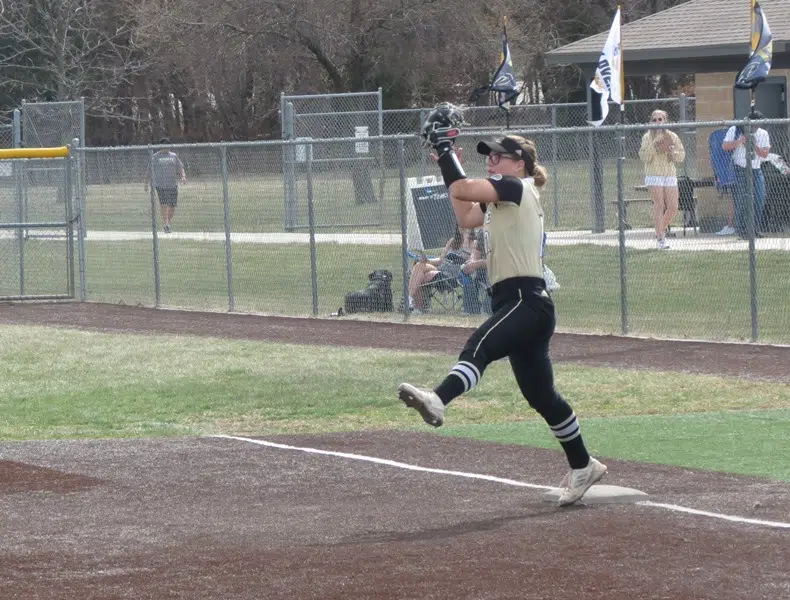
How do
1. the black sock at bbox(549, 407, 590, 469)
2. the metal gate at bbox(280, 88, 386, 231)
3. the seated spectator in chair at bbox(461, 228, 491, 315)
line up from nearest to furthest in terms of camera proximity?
the black sock at bbox(549, 407, 590, 469) → the seated spectator in chair at bbox(461, 228, 491, 315) → the metal gate at bbox(280, 88, 386, 231)

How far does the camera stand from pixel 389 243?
1898cm

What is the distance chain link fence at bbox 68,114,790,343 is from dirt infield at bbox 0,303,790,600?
6411 mm

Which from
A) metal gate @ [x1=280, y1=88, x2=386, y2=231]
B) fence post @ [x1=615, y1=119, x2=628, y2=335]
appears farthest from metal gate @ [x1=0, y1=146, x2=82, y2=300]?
fence post @ [x1=615, y1=119, x2=628, y2=335]

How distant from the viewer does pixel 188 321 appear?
58.9 feet

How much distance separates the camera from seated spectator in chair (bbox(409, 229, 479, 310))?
16.5 meters

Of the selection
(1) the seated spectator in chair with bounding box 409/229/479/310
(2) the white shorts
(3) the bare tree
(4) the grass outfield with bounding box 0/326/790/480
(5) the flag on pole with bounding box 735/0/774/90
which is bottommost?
(4) the grass outfield with bounding box 0/326/790/480

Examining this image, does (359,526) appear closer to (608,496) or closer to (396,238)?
(608,496)

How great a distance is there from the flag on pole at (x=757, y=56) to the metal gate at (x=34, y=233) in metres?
8.84

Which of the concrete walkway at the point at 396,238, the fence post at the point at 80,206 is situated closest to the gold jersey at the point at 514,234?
the concrete walkway at the point at 396,238

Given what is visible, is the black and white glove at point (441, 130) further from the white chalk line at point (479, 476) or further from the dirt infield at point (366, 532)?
the white chalk line at point (479, 476)

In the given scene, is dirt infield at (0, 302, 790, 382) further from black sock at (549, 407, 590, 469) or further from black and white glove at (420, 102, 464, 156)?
black and white glove at (420, 102, 464, 156)

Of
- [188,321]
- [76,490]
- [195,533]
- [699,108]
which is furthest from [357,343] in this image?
[699,108]

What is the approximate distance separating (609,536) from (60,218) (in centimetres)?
1620

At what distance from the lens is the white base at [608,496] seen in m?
7.70
